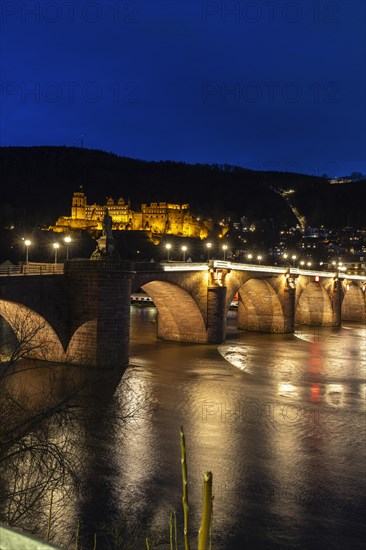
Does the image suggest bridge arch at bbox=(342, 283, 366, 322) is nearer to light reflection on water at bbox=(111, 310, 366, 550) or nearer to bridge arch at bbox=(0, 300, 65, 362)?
light reflection on water at bbox=(111, 310, 366, 550)

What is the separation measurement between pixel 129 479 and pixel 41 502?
2184mm

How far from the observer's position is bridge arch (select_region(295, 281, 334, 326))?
174 ft

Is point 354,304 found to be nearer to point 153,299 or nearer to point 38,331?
point 153,299

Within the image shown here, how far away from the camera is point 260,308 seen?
45.0m

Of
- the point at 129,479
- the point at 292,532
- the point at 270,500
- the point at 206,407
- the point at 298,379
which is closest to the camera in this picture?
the point at 292,532

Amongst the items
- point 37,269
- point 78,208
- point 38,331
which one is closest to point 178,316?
point 37,269

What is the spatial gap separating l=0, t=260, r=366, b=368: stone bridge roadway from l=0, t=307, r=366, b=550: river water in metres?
2.61

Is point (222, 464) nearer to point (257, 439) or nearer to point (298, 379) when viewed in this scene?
point (257, 439)

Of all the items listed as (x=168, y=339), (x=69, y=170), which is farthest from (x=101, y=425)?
(x=69, y=170)

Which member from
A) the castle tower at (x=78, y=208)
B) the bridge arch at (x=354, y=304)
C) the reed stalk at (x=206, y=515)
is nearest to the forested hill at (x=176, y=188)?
the castle tower at (x=78, y=208)

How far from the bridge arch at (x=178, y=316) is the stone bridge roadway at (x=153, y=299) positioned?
0.20 ft

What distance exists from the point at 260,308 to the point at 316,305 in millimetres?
10823

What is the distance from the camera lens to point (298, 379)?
25.3 m

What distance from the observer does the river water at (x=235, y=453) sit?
34.8 ft
